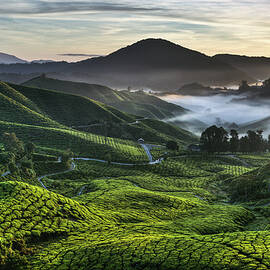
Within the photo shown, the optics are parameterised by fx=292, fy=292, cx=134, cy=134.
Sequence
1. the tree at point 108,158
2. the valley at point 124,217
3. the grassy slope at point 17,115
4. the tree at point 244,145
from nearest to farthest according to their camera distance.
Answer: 1. the valley at point 124,217
2. the tree at point 108,158
3. the grassy slope at point 17,115
4. the tree at point 244,145

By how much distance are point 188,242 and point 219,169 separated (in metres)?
105

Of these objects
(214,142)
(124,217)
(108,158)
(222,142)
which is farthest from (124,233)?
(222,142)

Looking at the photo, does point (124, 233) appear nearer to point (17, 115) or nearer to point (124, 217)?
point (124, 217)

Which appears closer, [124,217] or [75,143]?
[124,217]

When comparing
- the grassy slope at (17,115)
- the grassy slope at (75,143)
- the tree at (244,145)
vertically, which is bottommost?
the tree at (244,145)

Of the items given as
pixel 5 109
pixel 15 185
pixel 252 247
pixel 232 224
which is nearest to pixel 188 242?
pixel 252 247

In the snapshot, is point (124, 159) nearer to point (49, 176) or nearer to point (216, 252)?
point (49, 176)

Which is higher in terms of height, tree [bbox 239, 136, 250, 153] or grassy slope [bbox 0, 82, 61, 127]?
grassy slope [bbox 0, 82, 61, 127]

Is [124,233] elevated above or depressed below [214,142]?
above

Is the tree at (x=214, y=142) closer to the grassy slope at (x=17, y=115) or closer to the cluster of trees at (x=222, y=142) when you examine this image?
the cluster of trees at (x=222, y=142)

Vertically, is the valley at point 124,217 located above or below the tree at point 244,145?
above

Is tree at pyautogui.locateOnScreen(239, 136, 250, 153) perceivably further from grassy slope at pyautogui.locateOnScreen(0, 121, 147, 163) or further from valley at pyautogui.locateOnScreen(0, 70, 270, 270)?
grassy slope at pyautogui.locateOnScreen(0, 121, 147, 163)

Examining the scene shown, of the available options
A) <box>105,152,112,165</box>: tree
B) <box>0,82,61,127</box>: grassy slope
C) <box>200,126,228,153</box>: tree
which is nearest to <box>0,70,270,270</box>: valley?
<box>105,152,112,165</box>: tree

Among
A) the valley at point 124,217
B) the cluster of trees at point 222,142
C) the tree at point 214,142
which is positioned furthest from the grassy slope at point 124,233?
the cluster of trees at point 222,142
